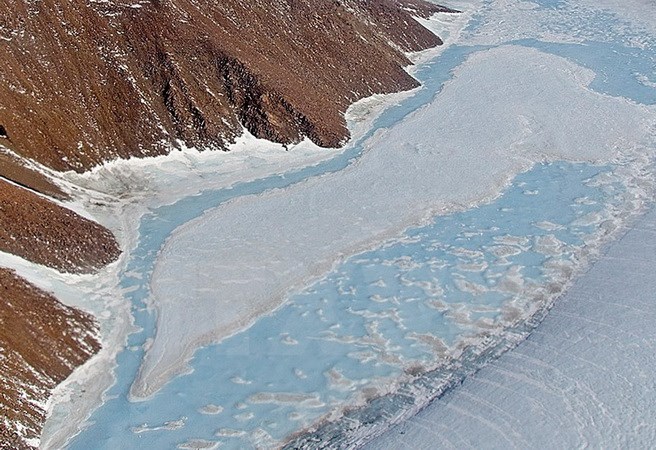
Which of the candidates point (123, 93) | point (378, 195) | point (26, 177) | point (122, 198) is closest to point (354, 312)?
point (378, 195)

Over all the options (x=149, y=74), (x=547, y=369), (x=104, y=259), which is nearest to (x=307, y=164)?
(x=149, y=74)

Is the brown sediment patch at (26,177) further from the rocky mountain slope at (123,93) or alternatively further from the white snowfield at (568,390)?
the white snowfield at (568,390)

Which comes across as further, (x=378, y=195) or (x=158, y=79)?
(x=158, y=79)

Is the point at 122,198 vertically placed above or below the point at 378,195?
above

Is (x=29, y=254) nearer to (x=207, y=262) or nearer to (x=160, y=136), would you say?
(x=207, y=262)

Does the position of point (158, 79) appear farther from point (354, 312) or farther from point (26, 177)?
point (354, 312)

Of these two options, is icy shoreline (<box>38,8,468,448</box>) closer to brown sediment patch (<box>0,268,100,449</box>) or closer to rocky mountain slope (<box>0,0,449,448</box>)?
brown sediment patch (<box>0,268,100,449</box>)
